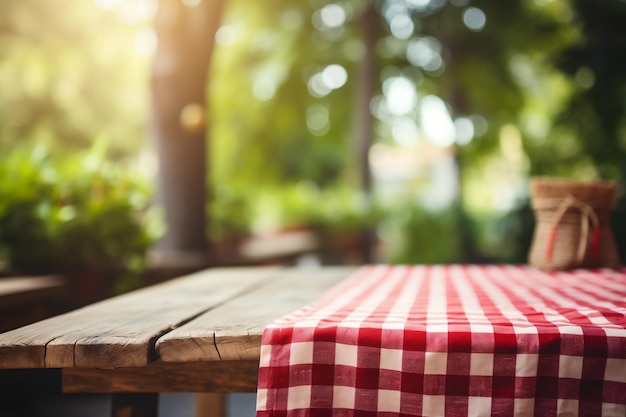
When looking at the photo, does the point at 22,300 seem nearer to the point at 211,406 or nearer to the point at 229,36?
the point at 211,406

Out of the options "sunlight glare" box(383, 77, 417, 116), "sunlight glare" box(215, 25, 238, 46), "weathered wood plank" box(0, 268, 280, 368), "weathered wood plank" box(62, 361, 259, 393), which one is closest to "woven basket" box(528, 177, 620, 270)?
"weathered wood plank" box(0, 268, 280, 368)

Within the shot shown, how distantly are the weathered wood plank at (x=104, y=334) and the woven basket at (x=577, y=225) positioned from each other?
118cm

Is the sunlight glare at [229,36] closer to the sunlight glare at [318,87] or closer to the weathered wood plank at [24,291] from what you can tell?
the sunlight glare at [318,87]

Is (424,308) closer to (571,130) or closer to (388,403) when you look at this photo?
(388,403)

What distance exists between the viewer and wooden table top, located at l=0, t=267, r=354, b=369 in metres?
1.16

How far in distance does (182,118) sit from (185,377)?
123 inches

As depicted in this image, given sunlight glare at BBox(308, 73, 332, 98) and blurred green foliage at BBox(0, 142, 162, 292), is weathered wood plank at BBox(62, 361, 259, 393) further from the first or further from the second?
sunlight glare at BBox(308, 73, 332, 98)

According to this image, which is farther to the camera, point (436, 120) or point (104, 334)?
point (436, 120)

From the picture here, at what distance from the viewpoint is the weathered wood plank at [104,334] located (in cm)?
116

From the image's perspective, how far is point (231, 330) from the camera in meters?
1.22

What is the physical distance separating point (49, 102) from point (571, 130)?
10365 millimetres

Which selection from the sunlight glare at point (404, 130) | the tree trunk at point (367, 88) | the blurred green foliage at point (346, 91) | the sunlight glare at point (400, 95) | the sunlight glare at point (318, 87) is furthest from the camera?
the sunlight glare at point (404, 130)

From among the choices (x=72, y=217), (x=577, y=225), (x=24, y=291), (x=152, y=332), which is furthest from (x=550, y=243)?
(x=72, y=217)

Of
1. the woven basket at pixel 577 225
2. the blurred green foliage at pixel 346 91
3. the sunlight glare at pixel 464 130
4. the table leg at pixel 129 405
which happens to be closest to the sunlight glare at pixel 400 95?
the blurred green foliage at pixel 346 91
